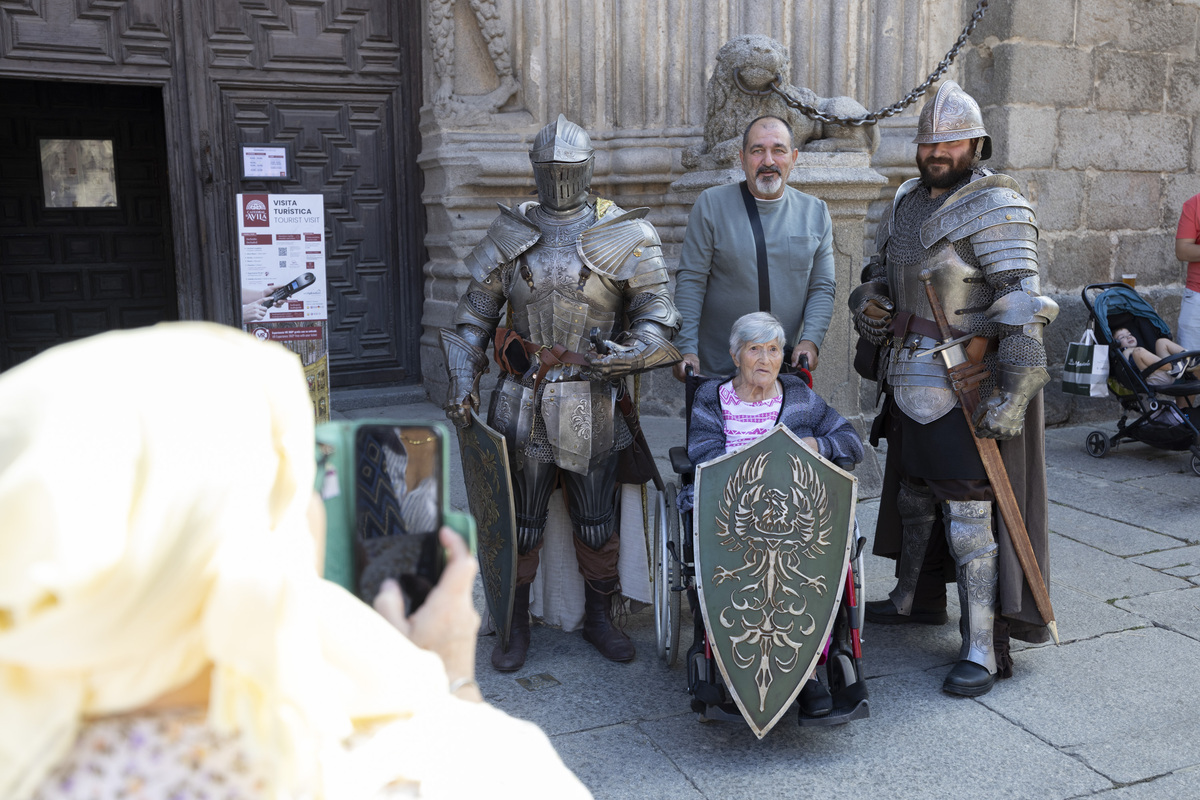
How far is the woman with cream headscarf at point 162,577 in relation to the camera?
0.61m

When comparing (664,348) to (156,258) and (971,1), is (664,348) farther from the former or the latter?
(156,258)

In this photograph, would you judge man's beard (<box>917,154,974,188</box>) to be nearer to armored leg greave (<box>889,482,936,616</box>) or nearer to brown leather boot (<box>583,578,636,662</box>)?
armored leg greave (<box>889,482,936,616</box>)

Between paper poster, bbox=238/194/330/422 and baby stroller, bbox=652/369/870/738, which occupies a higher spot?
paper poster, bbox=238/194/330/422

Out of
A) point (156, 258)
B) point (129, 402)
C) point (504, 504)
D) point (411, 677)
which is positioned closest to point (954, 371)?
point (504, 504)

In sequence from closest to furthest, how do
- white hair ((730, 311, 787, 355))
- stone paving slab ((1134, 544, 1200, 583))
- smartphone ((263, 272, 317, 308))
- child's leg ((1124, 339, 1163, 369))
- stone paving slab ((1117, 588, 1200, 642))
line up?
white hair ((730, 311, 787, 355)) → stone paving slab ((1117, 588, 1200, 642)) → stone paving slab ((1134, 544, 1200, 583)) → smartphone ((263, 272, 317, 308)) → child's leg ((1124, 339, 1163, 369))

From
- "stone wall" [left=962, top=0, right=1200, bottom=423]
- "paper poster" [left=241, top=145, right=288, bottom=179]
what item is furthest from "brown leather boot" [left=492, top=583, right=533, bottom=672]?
"stone wall" [left=962, top=0, right=1200, bottom=423]

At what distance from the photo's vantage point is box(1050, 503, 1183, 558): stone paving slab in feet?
14.3

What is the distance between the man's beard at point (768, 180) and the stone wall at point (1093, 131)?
146 inches

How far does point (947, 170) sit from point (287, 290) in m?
2.69

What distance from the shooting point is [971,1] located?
21.7 ft

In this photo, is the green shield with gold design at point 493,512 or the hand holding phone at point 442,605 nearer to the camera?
the hand holding phone at point 442,605

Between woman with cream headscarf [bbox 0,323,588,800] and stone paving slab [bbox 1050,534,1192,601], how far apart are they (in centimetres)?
374

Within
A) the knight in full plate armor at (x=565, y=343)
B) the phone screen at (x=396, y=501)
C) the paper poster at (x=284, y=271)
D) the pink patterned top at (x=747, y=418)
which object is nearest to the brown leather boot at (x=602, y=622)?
the knight in full plate armor at (x=565, y=343)

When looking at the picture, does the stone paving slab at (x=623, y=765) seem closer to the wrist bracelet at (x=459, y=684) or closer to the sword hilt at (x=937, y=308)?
the sword hilt at (x=937, y=308)
